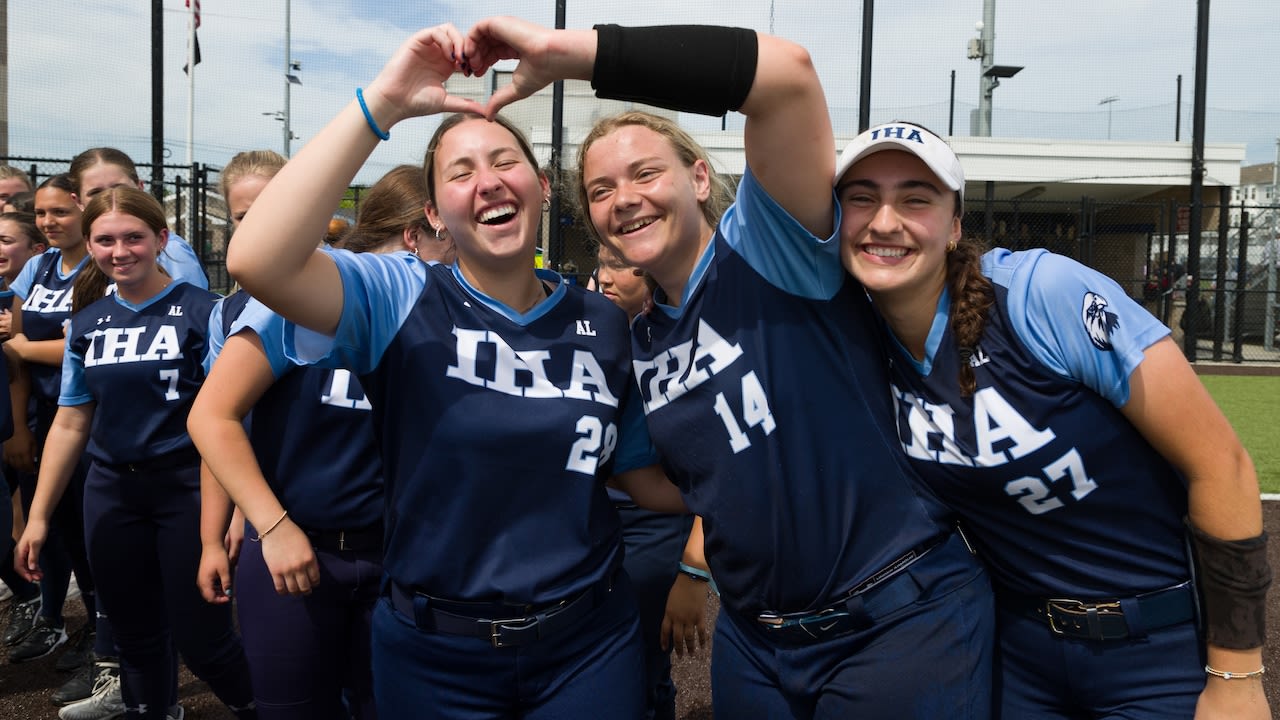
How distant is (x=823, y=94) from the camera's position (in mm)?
1576

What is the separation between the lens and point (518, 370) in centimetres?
187

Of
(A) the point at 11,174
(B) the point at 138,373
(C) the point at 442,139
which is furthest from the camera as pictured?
(A) the point at 11,174

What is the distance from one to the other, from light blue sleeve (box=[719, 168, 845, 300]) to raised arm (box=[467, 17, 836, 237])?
0.49ft

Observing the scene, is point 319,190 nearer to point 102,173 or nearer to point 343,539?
point 343,539

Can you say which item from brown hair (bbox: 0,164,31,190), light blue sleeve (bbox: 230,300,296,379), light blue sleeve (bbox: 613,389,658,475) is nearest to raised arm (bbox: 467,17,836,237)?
light blue sleeve (bbox: 613,389,658,475)

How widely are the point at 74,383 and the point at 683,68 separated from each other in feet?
9.80

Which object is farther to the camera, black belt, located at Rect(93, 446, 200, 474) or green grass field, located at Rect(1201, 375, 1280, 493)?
green grass field, located at Rect(1201, 375, 1280, 493)

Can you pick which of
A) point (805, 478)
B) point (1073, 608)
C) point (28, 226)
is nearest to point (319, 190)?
point (805, 478)

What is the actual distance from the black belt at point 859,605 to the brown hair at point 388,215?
180 cm

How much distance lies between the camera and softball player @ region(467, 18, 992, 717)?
1.73m

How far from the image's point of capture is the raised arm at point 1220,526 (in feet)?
5.50

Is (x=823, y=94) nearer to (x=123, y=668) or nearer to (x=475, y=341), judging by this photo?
(x=475, y=341)

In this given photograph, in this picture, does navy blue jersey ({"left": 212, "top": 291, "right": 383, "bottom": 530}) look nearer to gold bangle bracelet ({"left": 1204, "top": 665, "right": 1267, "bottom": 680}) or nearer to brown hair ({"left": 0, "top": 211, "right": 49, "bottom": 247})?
gold bangle bracelet ({"left": 1204, "top": 665, "right": 1267, "bottom": 680})

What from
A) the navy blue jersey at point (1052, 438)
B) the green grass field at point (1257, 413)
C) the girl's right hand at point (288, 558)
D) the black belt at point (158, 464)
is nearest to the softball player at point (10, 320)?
the black belt at point (158, 464)
